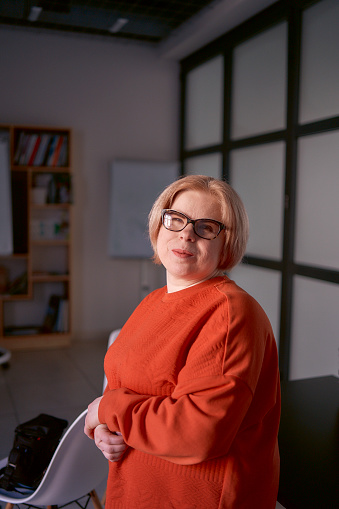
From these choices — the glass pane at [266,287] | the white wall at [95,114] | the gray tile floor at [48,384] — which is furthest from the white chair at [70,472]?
the white wall at [95,114]

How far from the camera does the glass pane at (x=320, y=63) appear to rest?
3.21 meters

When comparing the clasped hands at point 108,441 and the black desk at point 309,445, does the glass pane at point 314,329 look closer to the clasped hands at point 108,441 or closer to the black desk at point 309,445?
the black desk at point 309,445

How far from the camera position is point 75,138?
5.18 meters

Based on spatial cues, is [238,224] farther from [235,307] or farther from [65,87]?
[65,87]

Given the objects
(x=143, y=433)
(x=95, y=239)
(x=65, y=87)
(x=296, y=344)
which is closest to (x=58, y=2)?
(x=65, y=87)

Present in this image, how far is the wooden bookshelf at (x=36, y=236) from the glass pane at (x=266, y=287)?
1890 mm

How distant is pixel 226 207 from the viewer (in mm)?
1045

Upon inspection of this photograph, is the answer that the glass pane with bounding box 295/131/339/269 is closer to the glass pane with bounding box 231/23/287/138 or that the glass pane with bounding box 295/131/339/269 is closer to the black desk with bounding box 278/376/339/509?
the glass pane with bounding box 231/23/287/138

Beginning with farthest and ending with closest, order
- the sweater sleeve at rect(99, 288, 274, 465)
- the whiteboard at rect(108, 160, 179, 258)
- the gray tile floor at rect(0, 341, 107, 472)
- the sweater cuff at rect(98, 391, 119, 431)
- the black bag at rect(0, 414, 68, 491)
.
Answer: the whiteboard at rect(108, 160, 179, 258)
the gray tile floor at rect(0, 341, 107, 472)
the black bag at rect(0, 414, 68, 491)
the sweater cuff at rect(98, 391, 119, 431)
the sweater sleeve at rect(99, 288, 274, 465)

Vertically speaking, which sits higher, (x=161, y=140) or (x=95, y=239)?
(x=161, y=140)

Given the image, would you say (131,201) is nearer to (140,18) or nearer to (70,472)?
(140,18)

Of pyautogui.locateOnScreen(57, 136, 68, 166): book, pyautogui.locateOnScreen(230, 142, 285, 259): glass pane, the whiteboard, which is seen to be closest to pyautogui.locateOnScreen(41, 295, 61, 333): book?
the whiteboard

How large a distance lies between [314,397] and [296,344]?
2.02m

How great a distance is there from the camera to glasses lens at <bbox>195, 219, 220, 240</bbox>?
1043mm
